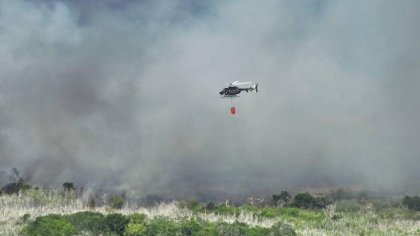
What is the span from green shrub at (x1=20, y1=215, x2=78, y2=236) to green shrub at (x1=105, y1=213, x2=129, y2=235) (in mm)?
4534

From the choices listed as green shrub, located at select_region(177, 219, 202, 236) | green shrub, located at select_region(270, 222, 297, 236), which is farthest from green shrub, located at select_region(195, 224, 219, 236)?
green shrub, located at select_region(270, 222, 297, 236)

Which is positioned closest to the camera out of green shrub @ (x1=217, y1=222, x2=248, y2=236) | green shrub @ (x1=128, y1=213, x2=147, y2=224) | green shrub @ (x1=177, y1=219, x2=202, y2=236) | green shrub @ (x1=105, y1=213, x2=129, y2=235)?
green shrub @ (x1=217, y1=222, x2=248, y2=236)

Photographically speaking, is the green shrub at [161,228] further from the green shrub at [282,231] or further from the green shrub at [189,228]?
the green shrub at [282,231]

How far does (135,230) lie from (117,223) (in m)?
4.53

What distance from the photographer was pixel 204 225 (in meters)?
63.8

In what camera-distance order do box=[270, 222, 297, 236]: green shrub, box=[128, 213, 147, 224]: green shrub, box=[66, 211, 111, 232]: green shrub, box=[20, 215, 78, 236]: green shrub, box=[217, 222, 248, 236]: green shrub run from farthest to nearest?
box=[128, 213, 147, 224]: green shrub, box=[66, 211, 111, 232]: green shrub, box=[270, 222, 297, 236]: green shrub, box=[217, 222, 248, 236]: green shrub, box=[20, 215, 78, 236]: green shrub

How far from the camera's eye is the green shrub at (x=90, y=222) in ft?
205

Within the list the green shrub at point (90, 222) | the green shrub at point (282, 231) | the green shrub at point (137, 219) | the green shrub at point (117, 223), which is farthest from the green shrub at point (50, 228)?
the green shrub at point (282, 231)

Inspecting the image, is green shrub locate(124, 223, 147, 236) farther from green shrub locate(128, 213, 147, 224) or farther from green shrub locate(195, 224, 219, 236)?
green shrub locate(195, 224, 219, 236)

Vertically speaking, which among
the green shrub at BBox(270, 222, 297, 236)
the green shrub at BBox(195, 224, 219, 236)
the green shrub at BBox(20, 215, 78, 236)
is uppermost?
the green shrub at BBox(20, 215, 78, 236)

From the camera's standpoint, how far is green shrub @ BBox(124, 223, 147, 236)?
6055cm

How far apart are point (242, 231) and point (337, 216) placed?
3923cm

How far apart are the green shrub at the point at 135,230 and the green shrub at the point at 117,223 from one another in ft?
6.71

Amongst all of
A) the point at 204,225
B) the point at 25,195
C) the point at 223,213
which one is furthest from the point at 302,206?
the point at 204,225
